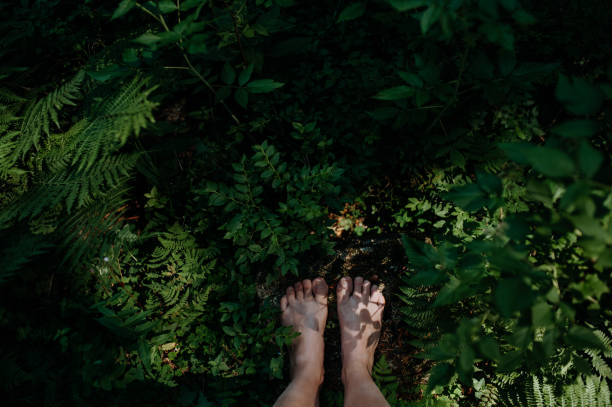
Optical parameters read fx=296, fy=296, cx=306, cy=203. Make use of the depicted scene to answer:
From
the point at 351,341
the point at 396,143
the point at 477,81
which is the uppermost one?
the point at 477,81

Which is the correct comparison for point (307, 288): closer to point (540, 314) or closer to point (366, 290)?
point (366, 290)

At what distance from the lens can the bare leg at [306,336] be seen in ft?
7.18

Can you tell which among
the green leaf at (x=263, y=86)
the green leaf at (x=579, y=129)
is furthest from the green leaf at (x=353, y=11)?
the green leaf at (x=579, y=129)

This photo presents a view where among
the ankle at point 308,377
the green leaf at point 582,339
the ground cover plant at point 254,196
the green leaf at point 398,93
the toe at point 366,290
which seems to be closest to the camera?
the green leaf at point 582,339

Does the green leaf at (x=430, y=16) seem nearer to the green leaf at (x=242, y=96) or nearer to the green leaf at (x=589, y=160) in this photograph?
the green leaf at (x=589, y=160)

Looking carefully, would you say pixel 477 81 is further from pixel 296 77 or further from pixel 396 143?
pixel 296 77

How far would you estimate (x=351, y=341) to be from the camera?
2.38 metres

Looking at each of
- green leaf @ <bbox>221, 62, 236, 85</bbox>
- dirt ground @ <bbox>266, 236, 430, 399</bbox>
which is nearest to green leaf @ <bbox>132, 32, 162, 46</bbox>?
green leaf @ <bbox>221, 62, 236, 85</bbox>

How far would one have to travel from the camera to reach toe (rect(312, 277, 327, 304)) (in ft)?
8.25

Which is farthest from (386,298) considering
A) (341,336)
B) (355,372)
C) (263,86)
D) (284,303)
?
(263,86)

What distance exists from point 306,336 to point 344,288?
500mm

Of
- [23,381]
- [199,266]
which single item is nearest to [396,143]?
[199,266]

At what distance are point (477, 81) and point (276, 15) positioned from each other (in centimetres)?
120

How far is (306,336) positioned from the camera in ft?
8.01
